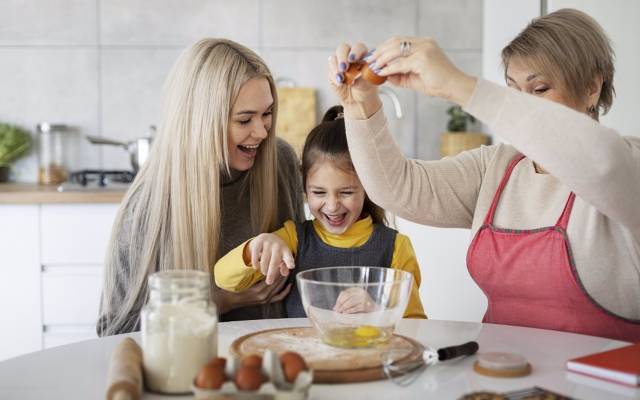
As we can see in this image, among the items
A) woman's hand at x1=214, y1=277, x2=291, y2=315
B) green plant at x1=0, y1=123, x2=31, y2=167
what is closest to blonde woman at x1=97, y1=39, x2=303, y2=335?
woman's hand at x1=214, y1=277, x2=291, y2=315

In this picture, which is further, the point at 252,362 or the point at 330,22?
the point at 330,22

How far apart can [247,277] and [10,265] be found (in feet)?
4.93

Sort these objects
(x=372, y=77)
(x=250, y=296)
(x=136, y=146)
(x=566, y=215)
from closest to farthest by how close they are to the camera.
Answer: (x=372, y=77)
(x=566, y=215)
(x=250, y=296)
(x=136, y=146)

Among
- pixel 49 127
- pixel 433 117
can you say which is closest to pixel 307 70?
pixel 433 117

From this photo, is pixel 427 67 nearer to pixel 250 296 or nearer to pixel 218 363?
pixel 218 363

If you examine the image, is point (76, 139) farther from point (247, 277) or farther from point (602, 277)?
point (602, 277)

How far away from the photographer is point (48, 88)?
3328 mm

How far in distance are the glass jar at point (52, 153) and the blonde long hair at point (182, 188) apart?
159cm

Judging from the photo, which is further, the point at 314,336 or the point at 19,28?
the point at 19,28

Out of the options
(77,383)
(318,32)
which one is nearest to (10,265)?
(318,32)

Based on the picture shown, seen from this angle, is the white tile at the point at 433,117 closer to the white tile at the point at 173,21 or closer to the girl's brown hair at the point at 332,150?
the white tile at the point at 173,21

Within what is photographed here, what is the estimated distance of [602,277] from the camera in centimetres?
138

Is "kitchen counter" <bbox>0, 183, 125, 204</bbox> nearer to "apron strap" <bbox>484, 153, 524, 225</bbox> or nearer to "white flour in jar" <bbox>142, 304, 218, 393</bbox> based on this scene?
"apron strap" <bbox>484, 153, 524, 225</bbox>

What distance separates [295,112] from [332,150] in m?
1.56
